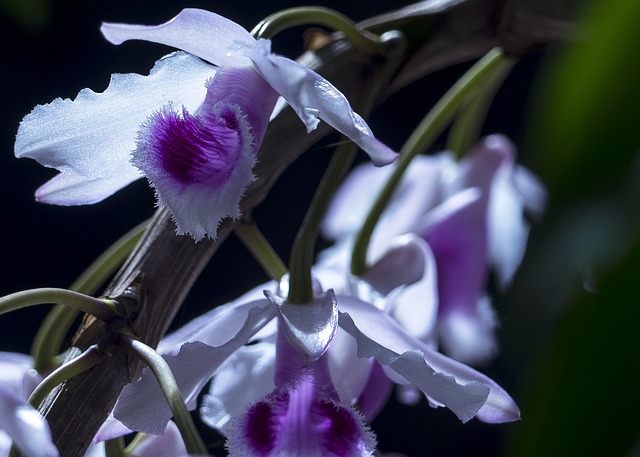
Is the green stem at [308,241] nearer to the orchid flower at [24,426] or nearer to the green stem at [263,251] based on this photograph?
the green stem at [263,251]

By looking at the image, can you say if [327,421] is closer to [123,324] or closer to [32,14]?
[123,324]

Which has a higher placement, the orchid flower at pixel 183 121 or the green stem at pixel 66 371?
the orchid flower at pixel 183 121

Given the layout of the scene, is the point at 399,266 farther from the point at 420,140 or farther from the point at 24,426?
the point at 24,426

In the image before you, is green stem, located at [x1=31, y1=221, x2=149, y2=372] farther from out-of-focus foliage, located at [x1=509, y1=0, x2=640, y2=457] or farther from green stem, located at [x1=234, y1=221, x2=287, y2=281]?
out-of-focus foliage, located at [x1=509, y1=0, x2=640, y2=457]

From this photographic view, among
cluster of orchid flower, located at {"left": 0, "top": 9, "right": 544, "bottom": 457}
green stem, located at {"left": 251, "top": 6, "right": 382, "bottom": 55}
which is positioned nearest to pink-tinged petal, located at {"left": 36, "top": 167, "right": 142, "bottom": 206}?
cluster of orchid flower, located at {"left": 0, "top": 9, "right": 544, "bottom": 457}

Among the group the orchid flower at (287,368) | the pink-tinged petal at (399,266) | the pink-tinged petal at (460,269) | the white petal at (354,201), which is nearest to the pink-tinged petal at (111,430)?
the orchid flower at (287,368)

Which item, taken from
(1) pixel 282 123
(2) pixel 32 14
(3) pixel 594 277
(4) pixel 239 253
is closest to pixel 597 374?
(3) pixel 594 277
